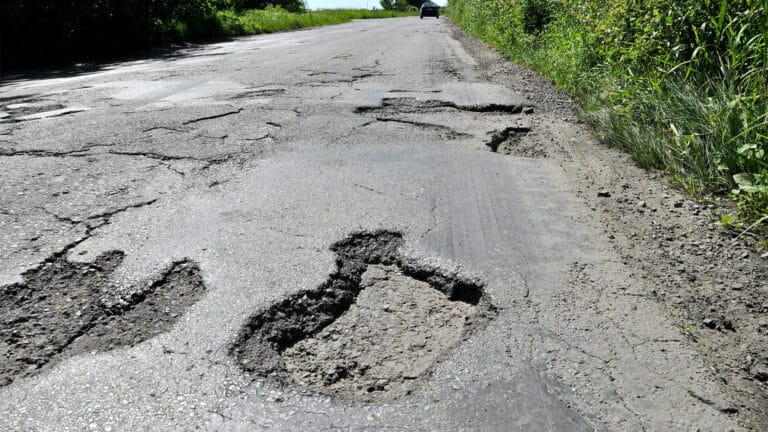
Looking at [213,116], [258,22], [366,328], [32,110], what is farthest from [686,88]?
[258,22]

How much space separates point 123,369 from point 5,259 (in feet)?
3.60

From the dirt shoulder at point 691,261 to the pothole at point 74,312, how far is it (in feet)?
5.94

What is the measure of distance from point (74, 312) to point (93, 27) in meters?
11.7

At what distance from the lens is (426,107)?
5.51 metres

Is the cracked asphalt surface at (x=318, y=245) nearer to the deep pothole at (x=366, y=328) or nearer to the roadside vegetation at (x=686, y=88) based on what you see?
the deep pothole at (x=366, y=328)

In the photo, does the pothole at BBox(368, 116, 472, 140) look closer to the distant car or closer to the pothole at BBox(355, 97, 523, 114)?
the pothole at BBox(355, 97, 523, 114)

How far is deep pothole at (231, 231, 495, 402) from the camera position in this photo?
68.1 inches

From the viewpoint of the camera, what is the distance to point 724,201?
3004 millimetres

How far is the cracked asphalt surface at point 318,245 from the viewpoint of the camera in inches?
61.8

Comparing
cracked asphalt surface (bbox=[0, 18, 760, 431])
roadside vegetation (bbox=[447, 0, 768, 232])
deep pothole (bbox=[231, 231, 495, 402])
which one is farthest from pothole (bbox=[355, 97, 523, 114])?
deep pothole (bbox=[231, 231, 495, 402])

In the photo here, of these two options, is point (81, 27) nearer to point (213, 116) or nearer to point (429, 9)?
point (213, 116)

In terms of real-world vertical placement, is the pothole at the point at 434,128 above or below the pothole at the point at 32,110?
below

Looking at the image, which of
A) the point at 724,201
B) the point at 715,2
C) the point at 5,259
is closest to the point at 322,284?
the point at 5,259

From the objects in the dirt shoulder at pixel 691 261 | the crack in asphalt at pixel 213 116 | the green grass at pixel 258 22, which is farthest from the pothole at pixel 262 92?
the green grass at pixel 258 22
